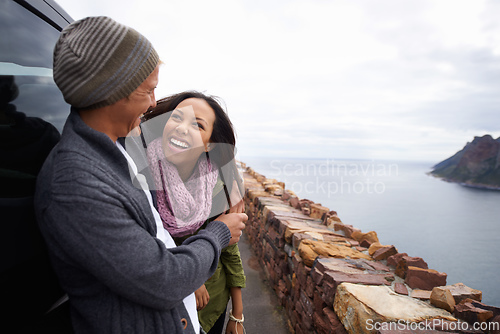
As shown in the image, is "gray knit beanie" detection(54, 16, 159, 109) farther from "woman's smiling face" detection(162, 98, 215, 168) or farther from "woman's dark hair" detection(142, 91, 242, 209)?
"woman's dark hair" detection(142, 91, 242, 209)

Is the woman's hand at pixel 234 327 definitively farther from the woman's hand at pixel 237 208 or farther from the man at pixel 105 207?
the man at pixel 105 207

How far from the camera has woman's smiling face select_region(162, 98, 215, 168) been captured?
138cm

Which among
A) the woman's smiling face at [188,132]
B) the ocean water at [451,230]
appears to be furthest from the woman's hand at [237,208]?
the ocean water at [451,230]

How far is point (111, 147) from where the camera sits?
0.77m

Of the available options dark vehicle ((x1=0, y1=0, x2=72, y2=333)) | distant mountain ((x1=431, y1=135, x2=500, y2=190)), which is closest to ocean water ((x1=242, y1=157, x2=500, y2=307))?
distant mountain ((x1=431, y1=135, x2=500, y2=190))

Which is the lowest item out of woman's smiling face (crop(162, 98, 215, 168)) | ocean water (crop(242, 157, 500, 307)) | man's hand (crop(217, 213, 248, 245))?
ocean water (crop(242, 157, 500, 307))

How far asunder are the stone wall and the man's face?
60.0 inches

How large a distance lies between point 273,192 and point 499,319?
410cm

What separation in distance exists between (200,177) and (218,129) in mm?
316

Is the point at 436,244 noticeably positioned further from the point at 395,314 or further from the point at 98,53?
the point at 98,53

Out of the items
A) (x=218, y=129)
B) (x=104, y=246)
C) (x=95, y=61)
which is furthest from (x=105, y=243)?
A: (x=218, y=129)

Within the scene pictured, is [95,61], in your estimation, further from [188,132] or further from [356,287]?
[356,287]

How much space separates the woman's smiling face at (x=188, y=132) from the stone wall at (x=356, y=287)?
Answer: 1.31 metres

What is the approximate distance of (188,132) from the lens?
140 centimetres
